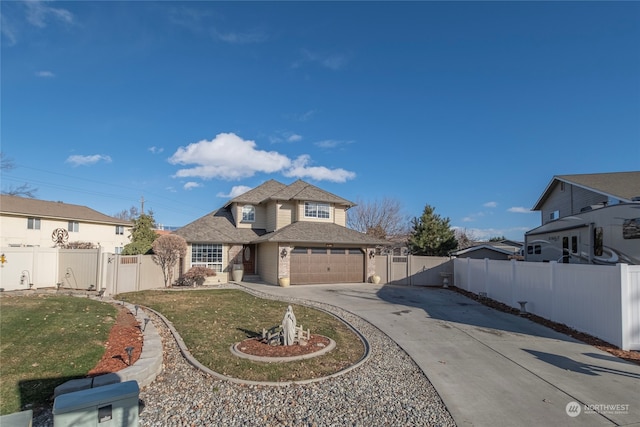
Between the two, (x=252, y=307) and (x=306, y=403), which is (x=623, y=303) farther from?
(x=252, y=307)

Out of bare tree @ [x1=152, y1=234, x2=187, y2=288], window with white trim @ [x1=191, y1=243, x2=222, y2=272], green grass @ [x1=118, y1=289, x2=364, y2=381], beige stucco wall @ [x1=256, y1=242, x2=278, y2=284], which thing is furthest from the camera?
window with white trim @ [x1=191, y1=243, x2=222, y2=272]

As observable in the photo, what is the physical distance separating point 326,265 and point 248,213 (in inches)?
310

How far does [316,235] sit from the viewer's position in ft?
67.8

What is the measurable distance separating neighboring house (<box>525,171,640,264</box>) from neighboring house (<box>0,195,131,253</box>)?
1088 inches

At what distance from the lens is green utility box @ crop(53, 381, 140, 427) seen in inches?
133

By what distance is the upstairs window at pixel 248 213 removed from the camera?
25.1 meters

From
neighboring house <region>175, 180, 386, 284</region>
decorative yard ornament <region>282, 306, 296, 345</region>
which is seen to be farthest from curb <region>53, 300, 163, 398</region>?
neighboring house <region>175, 180, 386, 284</region>

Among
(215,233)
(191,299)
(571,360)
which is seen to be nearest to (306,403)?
(571,360)

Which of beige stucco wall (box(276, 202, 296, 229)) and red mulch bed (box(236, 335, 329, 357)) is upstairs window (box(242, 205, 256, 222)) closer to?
beige stucco wall (box(276, 202, 296, 229))

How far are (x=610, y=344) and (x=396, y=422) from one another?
668cm

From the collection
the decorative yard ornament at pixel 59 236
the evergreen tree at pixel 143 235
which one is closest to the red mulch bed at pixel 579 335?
the evergreen tree at pixel 143 235

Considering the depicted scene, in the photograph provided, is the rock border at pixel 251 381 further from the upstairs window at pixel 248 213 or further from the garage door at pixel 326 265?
the upstairs window at pixel 248 213

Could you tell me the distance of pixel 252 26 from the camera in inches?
562

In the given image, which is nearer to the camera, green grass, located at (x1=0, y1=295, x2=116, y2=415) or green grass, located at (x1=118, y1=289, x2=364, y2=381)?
green grass, located at (x1=0, y1=295, x2=116, y2=415)
